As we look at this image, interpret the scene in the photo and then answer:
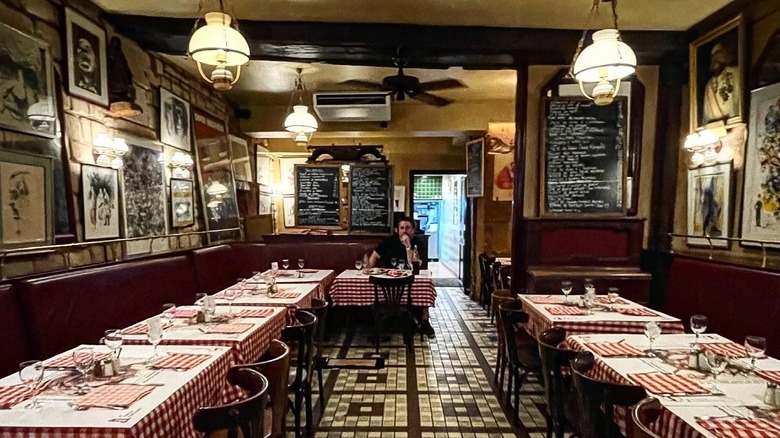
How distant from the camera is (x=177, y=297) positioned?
4.59 metres

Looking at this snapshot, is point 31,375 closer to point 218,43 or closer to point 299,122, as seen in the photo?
point 218,43

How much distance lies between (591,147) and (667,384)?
3.36 metres

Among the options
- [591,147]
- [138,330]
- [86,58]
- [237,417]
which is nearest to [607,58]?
[591,147]

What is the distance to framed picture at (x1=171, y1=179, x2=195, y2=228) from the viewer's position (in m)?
5.24

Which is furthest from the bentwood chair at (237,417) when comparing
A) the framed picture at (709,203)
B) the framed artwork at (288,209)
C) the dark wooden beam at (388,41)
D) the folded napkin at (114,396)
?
the framed artwork at (288,209)

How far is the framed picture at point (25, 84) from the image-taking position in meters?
2.99

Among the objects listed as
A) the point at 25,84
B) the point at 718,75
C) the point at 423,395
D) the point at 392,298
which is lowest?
the point at 423,395

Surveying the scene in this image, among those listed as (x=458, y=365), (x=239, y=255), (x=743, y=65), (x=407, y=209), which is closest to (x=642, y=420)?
(x=458, y=365)

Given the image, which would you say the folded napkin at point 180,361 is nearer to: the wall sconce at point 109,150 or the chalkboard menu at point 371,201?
the wall sconce at point 109,150

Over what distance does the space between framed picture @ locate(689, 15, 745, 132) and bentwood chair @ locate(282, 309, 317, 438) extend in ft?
12.7

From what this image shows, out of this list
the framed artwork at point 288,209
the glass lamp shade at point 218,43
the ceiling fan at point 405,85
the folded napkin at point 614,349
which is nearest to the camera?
the folded napkin at point 614,349

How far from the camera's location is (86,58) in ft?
12.6

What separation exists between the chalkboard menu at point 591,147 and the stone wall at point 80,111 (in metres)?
4.19

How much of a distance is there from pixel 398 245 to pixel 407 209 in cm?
393
